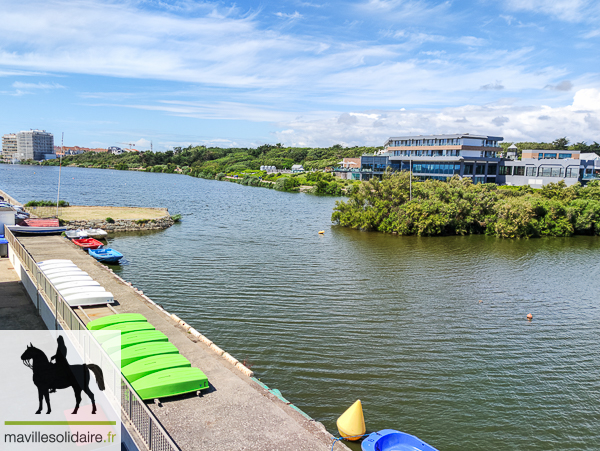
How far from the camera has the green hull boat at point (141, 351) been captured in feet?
43.8

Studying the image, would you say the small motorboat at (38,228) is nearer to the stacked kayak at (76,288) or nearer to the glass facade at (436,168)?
the stacked kayak at (76,288)

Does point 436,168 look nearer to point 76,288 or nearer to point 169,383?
point 76,288

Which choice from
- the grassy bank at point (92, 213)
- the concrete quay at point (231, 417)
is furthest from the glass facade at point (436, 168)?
the concrete quay at point (231, 417)

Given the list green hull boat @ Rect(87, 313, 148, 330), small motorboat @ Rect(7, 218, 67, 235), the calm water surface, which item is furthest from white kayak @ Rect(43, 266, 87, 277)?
small motorboat @ Rect(7, 218, 67, 235)

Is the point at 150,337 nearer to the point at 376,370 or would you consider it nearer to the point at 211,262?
the point at 376,370

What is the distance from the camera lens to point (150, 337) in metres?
15.0

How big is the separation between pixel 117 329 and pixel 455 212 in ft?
156

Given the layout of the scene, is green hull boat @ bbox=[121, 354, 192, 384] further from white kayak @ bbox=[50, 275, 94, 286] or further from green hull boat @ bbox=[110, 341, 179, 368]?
white kayak @ bbox=[50, 275, 94, 286]

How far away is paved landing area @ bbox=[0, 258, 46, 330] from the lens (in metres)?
17.1

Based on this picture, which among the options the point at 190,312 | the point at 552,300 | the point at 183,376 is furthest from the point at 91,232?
the point at 552,300

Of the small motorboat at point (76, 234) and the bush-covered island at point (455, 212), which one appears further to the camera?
the bush-covered island at point (455, 212)

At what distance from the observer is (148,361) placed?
43.3 feet

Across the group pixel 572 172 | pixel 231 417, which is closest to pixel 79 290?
pixel 231 417

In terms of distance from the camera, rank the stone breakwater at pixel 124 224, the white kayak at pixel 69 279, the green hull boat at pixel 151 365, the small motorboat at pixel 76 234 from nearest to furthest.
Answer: the green hull boat at pixel 151 365 → the white kayak at pixel 69 279 → the small motorboat at pixel 76 234 → the stone breakwater at pixel 124 224
